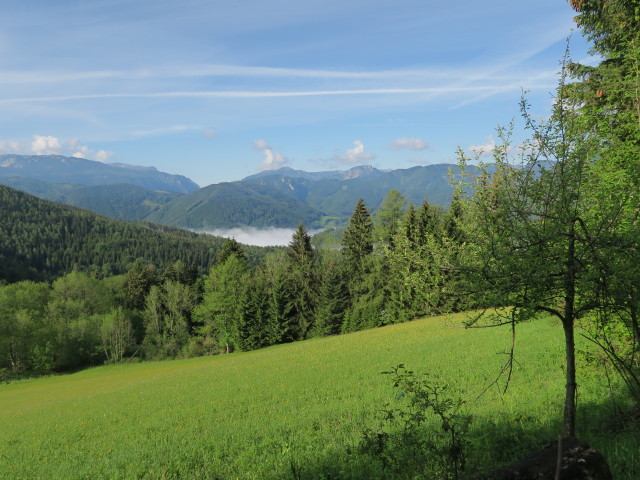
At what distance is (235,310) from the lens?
195ft

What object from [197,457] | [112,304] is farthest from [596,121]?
[112,304]

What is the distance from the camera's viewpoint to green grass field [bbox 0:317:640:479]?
8.55 metres

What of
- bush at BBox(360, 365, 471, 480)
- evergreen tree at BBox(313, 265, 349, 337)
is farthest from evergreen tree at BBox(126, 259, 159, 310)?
bush at BBox(360, 365, 471, 480)

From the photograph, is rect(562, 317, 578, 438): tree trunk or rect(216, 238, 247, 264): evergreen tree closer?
rect(562, 317, 578, 438): tree trunk

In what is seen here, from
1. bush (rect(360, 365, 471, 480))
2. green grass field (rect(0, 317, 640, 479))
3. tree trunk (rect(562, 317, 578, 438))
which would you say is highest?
tree trunk (rect(562, 317, 578, 438))

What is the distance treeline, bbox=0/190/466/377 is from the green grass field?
2692 cm

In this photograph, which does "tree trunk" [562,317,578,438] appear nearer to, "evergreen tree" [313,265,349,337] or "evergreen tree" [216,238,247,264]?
"evergreen tree" [313,265,349,337]

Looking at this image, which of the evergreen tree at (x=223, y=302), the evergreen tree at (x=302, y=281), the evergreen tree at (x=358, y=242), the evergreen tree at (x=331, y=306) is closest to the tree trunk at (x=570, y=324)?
the evergreen tree at (x=331, y=306)

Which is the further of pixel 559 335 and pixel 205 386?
pixel 205 386

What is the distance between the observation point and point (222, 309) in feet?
195

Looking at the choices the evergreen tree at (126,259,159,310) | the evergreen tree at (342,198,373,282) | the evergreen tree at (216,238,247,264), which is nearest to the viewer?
the evergreen tree at (342,198,373,282)

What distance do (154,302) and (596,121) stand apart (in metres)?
69.6

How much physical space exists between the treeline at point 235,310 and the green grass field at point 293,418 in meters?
26.9

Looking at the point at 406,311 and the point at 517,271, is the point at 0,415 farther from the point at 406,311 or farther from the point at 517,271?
the point at 406,311
